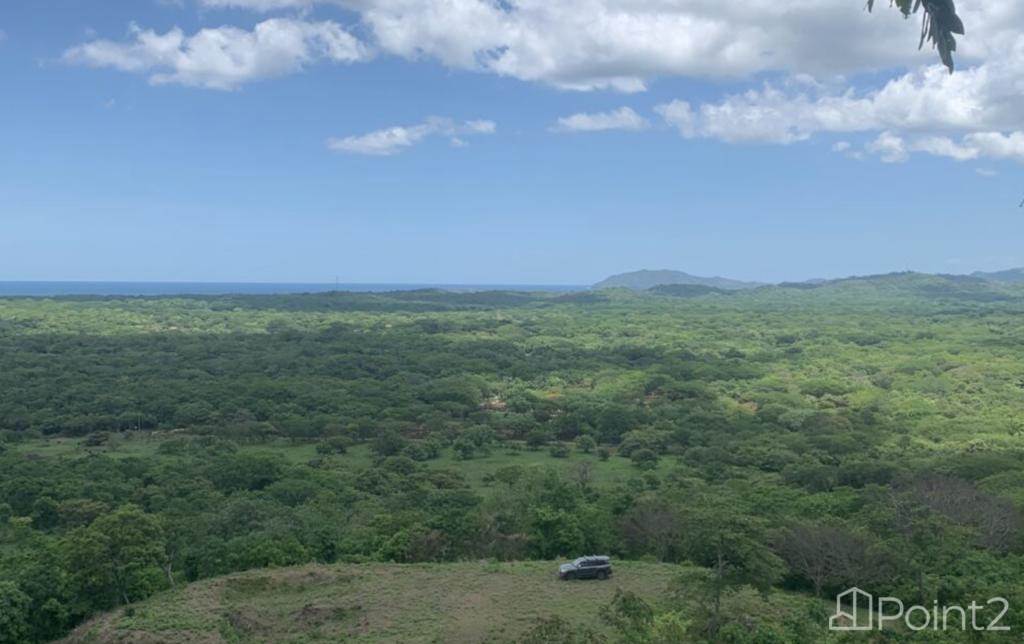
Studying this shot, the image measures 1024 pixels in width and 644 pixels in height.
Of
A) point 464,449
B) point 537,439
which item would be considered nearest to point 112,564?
point 464,449

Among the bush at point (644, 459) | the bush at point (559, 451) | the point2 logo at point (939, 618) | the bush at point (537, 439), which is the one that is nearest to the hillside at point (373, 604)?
the point2 logo at point (939, 618)

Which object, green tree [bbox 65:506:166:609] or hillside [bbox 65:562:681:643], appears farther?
green tree [bbox 65:506:166:609]

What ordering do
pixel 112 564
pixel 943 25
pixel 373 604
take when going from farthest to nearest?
1. pixel 112 564
2. pixel 373 604
3. pixel 943 25

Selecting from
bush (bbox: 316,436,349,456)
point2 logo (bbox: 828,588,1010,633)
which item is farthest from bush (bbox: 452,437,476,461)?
point2 logo (bbox: 828,588,1010,633)

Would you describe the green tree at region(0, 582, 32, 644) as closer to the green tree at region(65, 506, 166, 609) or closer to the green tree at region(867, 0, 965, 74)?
the green tree at region(65, 506, 166, 609)

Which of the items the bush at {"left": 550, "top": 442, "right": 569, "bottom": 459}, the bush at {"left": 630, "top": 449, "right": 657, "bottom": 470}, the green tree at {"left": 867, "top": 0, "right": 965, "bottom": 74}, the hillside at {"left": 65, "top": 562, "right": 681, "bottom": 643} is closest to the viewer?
the green tree at {"left": 867, "top": 0, "right": 965, "bottom": 74}

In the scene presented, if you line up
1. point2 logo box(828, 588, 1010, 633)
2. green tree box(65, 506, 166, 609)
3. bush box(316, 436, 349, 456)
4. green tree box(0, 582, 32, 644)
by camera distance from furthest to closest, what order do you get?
bush box(316, 436, 349, 456)
green tree box(65, 506, 166, 609)
green tree box(0, 582, 32, 644)
point2 logo box(828, 588, 1010, 633)

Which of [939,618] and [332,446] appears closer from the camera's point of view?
[939,618]

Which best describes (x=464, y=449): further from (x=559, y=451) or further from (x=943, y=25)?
(x=943, y=25)

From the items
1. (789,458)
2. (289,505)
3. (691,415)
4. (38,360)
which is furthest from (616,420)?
(38,360)

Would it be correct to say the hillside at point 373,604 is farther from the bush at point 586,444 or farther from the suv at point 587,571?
the bush at point 586,444
